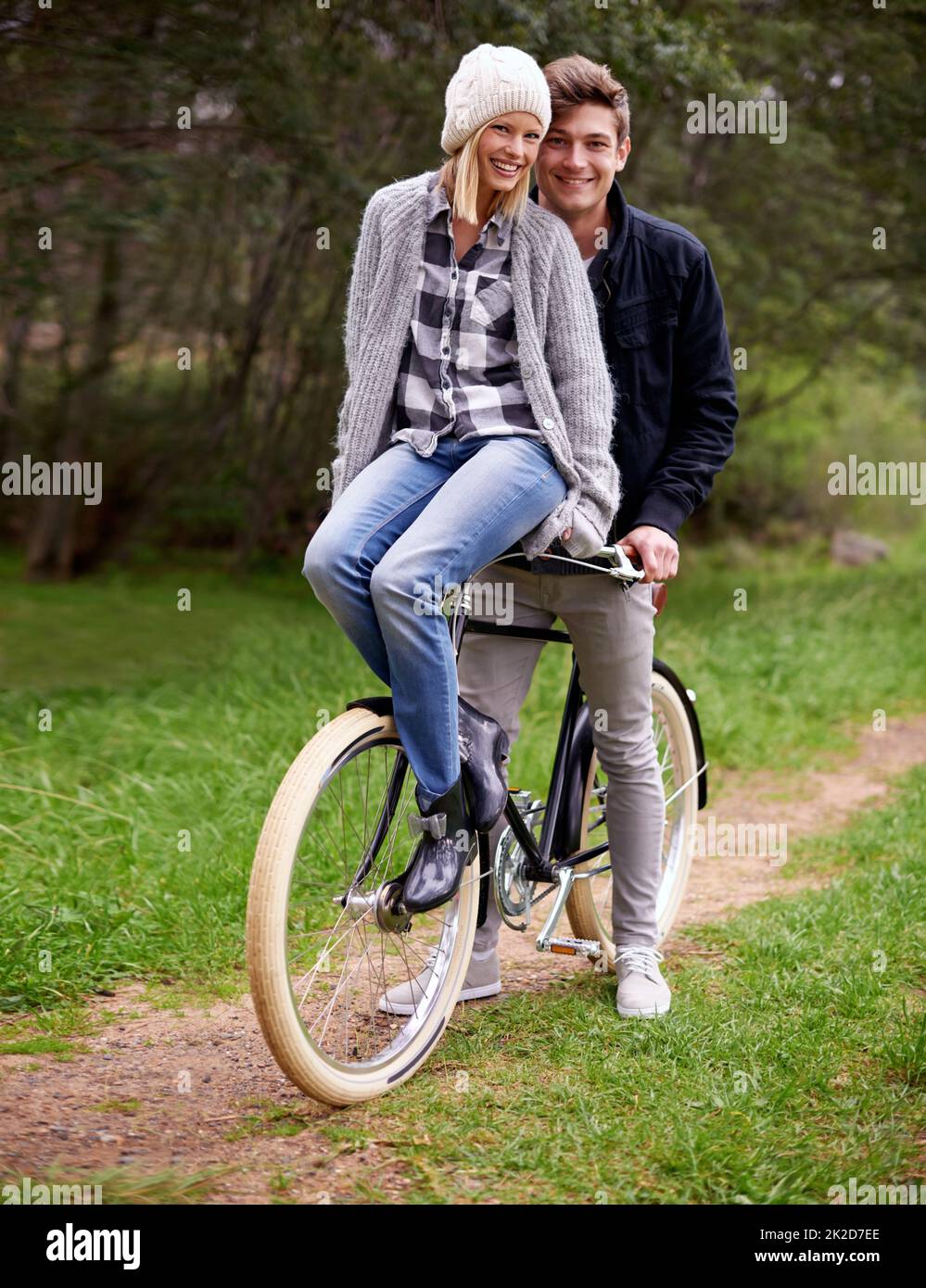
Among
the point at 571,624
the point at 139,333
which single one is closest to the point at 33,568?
the point at 139,333

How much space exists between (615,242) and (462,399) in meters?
0.57

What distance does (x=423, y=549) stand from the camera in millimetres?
2568

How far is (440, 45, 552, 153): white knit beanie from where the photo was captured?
2.64 metres

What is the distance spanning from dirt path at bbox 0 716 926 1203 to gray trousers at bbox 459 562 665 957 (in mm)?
402

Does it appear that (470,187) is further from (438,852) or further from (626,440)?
(438,852)

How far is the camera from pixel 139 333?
11.4 metres

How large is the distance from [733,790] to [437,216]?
3494 millimetres

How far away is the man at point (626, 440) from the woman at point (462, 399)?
188 mm

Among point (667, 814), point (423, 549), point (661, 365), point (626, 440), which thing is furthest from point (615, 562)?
point (667, 814)

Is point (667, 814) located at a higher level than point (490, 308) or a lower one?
lower

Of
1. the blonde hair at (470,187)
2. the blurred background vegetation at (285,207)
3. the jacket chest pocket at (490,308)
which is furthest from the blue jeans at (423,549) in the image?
the blurred background vegetation at (285,207)

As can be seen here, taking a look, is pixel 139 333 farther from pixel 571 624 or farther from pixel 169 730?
pixel 571 624

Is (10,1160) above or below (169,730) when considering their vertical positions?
below

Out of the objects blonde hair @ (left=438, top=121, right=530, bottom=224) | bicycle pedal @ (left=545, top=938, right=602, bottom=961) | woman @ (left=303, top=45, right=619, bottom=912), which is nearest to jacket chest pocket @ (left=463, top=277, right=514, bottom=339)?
woman @ (left=303, top=45, right=619, bottom=912)
